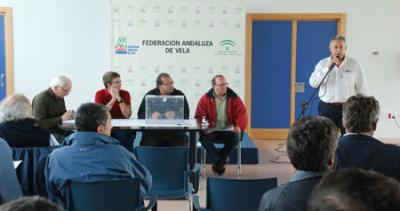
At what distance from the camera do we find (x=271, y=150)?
256 inches

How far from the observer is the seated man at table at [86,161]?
245cm

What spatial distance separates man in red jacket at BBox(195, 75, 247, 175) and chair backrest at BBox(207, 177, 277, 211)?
2.51 metres

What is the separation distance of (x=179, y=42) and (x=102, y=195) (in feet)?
15.6

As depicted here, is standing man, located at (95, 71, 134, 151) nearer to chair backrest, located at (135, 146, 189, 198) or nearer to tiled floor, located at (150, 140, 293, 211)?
tiled floor, located at (150, 140, 293, 211)

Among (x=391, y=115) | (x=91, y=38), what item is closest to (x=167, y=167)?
(x=91, y=38)

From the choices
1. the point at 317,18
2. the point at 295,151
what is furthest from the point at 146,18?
the point at 295,151

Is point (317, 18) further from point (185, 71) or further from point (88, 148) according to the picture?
point (88, 148)

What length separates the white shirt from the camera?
188 inches

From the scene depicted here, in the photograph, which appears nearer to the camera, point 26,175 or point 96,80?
point 26,175

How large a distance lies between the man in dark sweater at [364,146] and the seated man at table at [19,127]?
1.90m

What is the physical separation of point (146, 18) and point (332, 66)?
3.20 m

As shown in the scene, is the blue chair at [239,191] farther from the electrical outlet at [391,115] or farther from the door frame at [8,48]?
the door frame at [8,48]

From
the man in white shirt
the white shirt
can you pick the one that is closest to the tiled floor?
the man in white shirt

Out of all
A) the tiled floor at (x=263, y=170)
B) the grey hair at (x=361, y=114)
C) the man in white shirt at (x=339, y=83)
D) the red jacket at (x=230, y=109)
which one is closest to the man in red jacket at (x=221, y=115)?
the red jacket at (x=230, y=109)
